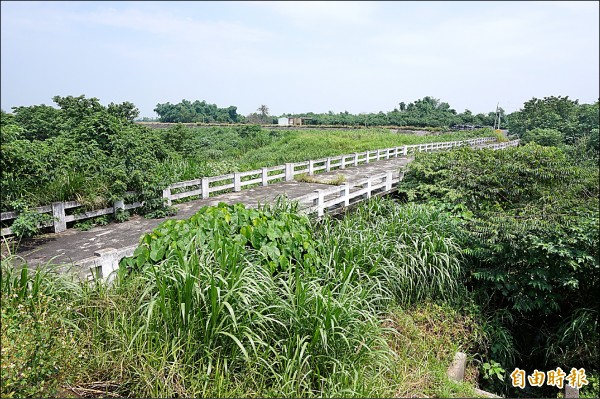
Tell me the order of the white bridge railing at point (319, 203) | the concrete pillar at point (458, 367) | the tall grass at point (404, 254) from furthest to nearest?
the tall grass at point (404, 254)
the concrete pillar at point (458, 367)
the white bridge railing at point (319, 203)

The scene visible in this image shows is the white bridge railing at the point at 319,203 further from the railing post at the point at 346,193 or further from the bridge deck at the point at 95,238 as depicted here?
the bridge deck at the point at 95,238

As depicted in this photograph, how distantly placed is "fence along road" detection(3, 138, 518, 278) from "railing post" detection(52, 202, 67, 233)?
0.11m

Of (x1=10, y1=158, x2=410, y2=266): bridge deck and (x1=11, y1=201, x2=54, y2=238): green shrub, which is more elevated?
(x1=11, y1=201, x2=54, y2=238): green shrub

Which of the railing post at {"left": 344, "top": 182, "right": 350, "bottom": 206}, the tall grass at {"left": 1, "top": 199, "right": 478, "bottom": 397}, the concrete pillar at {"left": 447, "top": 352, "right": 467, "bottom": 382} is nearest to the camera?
the tall grass at {"left": 1, "top": 199, "right": 478, "bottom": 397}

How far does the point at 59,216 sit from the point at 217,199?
399 centimetres

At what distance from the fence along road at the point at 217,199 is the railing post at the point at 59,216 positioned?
11 centimetres

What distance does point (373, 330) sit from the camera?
402cm

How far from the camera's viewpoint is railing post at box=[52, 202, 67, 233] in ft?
24.1

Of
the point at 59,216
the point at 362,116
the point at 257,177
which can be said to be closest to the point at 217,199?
the point at 257,177

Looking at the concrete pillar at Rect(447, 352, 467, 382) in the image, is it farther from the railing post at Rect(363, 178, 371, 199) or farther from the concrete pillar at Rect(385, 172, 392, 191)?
the concrete pillar at Rect(385, 172, 392, 191)

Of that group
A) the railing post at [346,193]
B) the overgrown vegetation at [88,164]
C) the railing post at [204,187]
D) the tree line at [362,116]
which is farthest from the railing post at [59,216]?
the tree line at [362,116]

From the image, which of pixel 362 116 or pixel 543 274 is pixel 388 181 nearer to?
pixel 543 274

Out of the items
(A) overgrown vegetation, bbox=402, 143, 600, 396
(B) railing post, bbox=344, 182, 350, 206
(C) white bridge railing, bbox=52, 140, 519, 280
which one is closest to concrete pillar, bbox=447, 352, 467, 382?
(A) overgrown vegetation, bbox=402, 143, 600, 396

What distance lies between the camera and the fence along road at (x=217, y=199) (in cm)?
574
